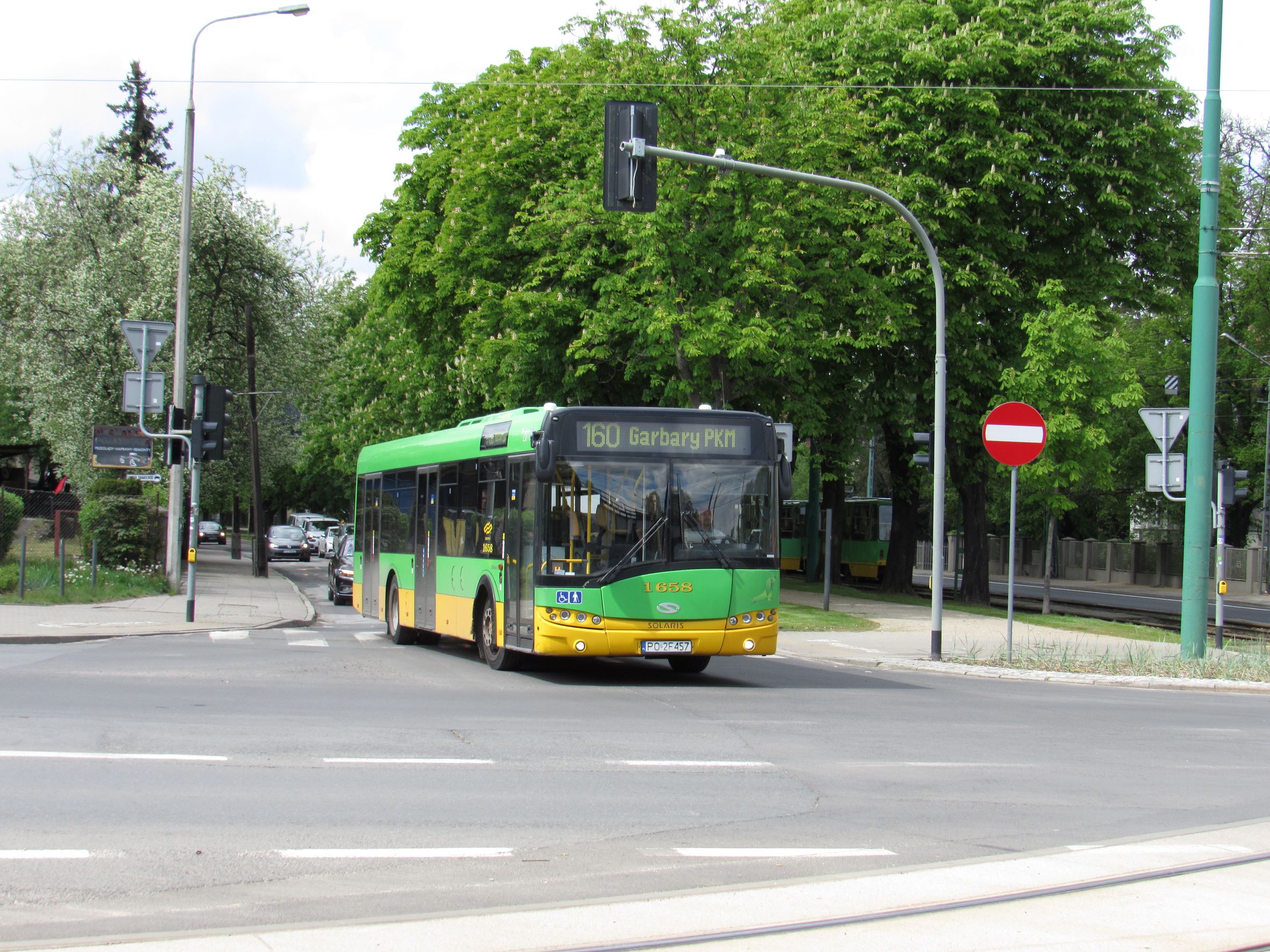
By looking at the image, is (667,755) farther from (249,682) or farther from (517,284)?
(517,284)

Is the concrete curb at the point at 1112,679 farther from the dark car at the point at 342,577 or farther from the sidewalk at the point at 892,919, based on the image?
the dark car at the point at 342,577

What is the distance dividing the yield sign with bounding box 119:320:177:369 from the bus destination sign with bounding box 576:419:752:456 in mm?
10551

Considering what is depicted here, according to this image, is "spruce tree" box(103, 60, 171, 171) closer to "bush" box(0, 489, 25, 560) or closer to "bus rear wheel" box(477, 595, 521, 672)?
"bush" box(0, 489, 25, 560)

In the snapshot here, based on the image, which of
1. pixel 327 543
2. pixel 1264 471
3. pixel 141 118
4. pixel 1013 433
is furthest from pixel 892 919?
pixel 141 118

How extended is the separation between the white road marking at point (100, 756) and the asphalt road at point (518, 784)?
0.15 feet

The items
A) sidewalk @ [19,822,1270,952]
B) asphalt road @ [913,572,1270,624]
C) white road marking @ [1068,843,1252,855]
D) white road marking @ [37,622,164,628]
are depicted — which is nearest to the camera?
sidewalk @ [19,822,1270,952]

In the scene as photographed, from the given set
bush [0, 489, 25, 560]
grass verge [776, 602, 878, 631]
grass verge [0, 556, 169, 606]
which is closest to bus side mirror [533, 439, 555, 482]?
grass verge [776, 602, 878, 631]

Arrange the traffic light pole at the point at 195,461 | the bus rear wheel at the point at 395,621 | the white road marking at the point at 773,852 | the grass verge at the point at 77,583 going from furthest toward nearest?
the grass verge at the point at 77,583 < the traffic light pole at the point at 195,461 < the bus rear wheel at the point at 395,621 < the white road marking at the point at 773,852

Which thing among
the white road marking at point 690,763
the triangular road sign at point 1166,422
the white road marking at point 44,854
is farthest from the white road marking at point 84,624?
the triangular road sign at point 1166,422

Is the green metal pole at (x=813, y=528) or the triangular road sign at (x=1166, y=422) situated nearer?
the triangular road sign at (x=1166, y=422)

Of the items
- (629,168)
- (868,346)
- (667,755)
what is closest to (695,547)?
(629,168)

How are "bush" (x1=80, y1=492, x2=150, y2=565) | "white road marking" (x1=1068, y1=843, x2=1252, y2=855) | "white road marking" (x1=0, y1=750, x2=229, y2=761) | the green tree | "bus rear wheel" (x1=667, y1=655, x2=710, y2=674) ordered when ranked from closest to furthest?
"white road marking" (x1=1068, y1=843, x2=1252, y2=855), "white road marking" (x1=0, y1=750, x2=229, y2=761), "bus rear wheel" (x1=667, y1=655, x2=710, y2=674), the green tree, "bush" (x1=80, y1=492, x2=150, y2=565)

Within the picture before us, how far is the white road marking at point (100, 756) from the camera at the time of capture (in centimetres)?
912

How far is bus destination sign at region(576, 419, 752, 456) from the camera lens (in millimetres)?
15062
